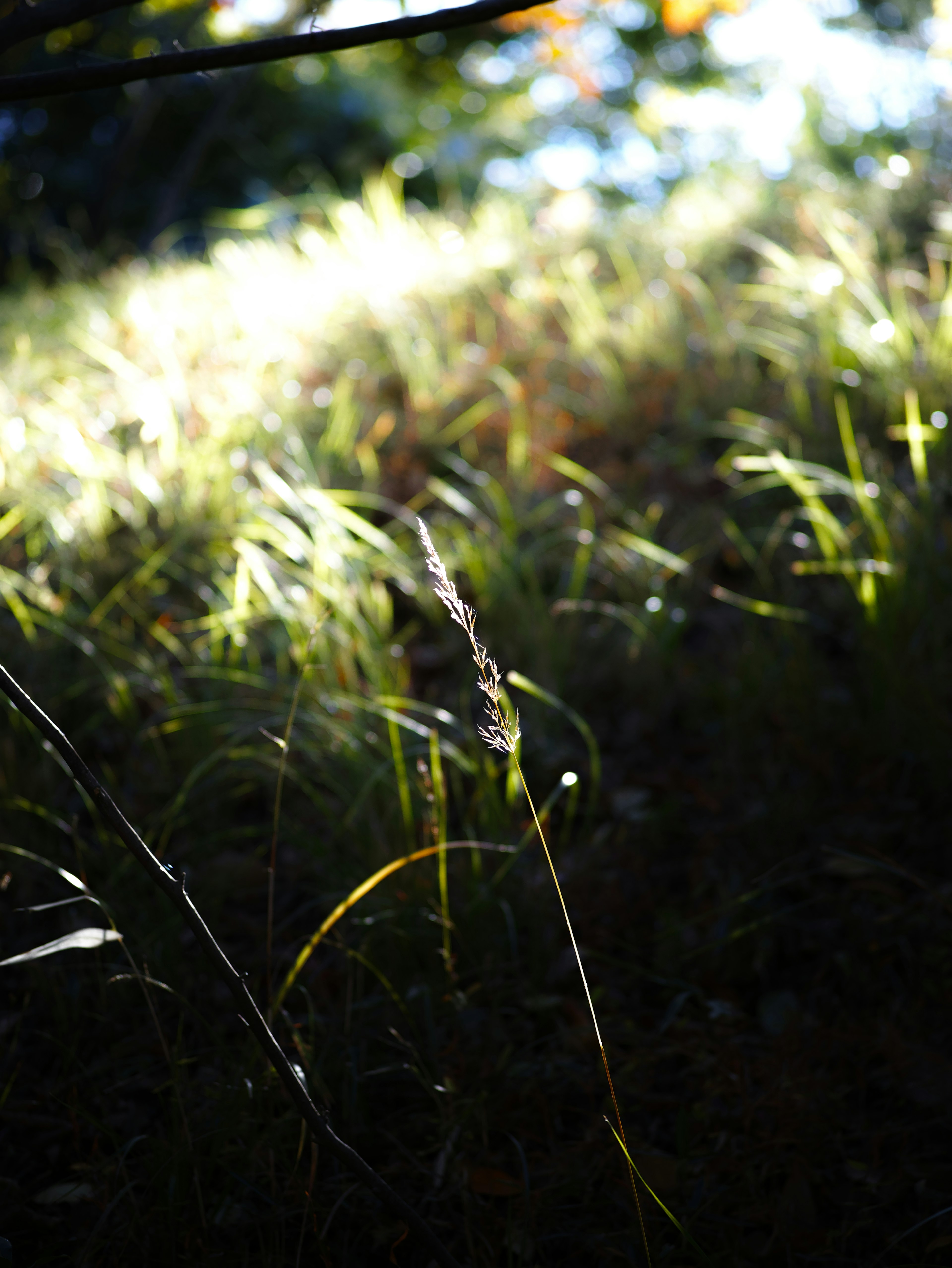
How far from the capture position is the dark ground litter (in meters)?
1.14

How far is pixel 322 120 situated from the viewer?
27.0ft

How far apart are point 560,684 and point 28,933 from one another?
1262 mm

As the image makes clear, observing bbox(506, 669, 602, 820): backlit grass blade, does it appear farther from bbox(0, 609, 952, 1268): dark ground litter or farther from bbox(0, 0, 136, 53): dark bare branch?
bbox(0, 0, 136, 53): dark bare branch

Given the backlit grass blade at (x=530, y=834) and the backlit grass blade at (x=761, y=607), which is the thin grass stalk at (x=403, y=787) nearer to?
the backlit grass blade at (x=530, y=834)

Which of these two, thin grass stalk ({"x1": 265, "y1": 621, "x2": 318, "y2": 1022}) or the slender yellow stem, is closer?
the slender yellow stem

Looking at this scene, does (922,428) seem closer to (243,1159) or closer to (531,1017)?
(531,1017)

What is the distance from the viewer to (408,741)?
6.17 ft

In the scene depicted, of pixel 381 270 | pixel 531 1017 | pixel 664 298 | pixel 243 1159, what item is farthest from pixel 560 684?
pixel 381 270

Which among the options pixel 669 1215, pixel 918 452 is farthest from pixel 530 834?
pixel 918 452

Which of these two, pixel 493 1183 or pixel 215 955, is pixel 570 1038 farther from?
pixel 215 955

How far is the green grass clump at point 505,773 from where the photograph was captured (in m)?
1.21

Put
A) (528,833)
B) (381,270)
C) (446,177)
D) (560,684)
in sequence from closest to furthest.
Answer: (528,833) → (560,684) → (381,270) → (446,177)

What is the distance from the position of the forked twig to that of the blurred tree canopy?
5.32 meters

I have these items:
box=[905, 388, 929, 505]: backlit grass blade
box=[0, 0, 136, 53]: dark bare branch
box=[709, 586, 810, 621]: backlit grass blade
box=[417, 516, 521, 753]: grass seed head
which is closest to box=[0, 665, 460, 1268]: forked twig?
box=[417, 516, 521, 753]: grass seed head
